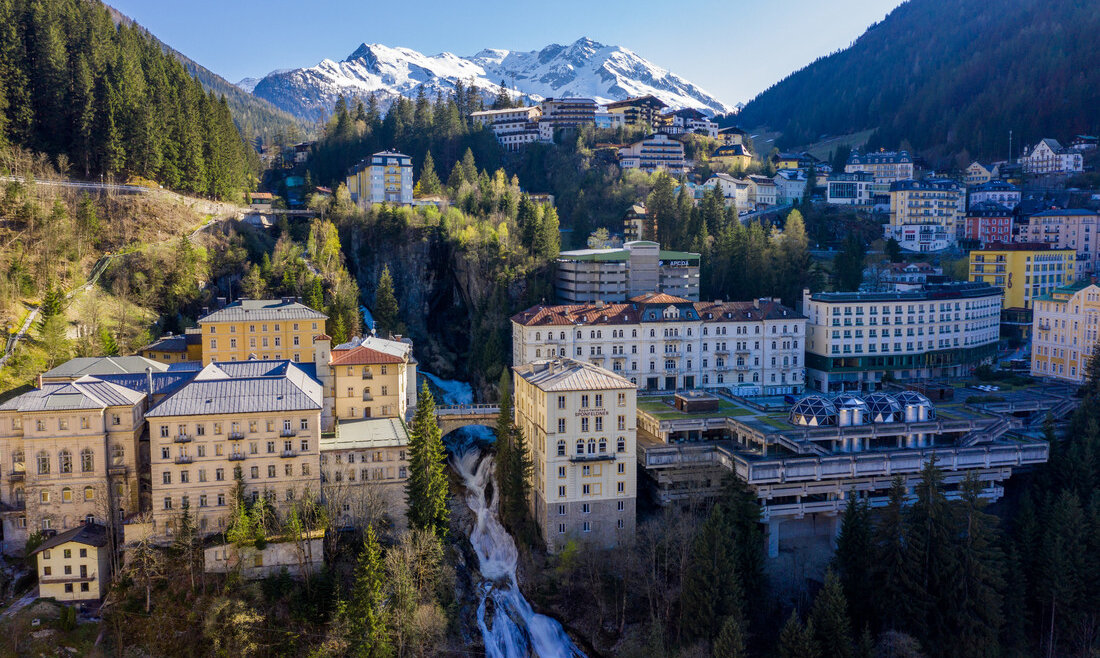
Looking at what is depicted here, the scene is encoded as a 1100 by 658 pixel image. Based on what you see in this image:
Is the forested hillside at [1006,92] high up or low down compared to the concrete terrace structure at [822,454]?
up

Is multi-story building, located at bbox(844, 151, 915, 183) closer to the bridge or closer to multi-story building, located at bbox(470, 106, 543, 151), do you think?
multi-story building, located at bbox(470, 106, 543, 151)

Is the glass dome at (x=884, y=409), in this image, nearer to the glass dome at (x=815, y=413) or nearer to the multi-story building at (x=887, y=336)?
the glass dome at (x=815, y=413)

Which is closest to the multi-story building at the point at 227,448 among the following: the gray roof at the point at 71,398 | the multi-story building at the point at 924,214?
the gray roof at the point at 71,398

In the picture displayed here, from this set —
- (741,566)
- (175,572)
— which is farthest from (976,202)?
(175,572)

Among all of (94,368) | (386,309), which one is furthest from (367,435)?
(386,309)

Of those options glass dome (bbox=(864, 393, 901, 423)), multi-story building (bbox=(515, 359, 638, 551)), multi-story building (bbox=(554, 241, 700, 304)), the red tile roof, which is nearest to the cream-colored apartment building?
the red tile roof

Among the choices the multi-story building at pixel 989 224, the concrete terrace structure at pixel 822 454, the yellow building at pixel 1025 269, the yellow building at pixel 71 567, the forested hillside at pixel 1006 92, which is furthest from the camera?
the forested hillside at pixel 1006 92

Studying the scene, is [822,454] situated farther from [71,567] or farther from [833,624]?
[71,567]
